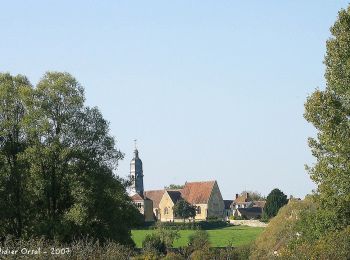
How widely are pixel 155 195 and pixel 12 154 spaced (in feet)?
363

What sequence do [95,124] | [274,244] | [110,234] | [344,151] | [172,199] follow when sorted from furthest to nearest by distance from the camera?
[172,199] → [274,244] → [95,124] → [110,234] → [344,151]

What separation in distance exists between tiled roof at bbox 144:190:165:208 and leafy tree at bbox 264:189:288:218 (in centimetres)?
3566

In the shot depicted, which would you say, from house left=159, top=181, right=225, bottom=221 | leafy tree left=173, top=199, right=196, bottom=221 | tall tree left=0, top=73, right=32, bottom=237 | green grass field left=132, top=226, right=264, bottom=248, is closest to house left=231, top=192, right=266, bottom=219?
house left=159, top=181, right=225, bottom=221

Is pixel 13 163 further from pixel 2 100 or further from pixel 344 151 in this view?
pixel 344 151

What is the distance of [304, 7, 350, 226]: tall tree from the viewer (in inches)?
1022

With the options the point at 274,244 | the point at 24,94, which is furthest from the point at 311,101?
the point at 274,244

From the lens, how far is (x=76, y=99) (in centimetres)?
4050

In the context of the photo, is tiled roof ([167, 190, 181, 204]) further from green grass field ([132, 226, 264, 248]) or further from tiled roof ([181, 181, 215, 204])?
green grass field ([132, 226, 264, 248])

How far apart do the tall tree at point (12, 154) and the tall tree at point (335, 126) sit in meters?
18.4

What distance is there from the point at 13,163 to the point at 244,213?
102188 mm

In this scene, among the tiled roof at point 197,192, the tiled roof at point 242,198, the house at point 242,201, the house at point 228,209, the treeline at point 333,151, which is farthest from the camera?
the tiled roof at point 242,198

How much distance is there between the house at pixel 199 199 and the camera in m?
137

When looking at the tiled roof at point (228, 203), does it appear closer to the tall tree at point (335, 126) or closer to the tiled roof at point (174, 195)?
the tiled roof at point (174, 195)

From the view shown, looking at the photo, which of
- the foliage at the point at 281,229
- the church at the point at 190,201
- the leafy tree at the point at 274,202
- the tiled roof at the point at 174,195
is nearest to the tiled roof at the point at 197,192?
the church at the point at 190,201
